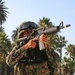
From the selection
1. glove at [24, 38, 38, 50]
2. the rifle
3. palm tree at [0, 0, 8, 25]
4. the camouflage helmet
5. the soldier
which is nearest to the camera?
the rifle

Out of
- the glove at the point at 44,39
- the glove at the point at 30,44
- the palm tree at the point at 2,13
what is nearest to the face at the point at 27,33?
the glove at the point at 30,44

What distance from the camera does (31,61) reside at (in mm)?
4820

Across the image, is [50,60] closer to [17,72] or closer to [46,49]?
[46,49]

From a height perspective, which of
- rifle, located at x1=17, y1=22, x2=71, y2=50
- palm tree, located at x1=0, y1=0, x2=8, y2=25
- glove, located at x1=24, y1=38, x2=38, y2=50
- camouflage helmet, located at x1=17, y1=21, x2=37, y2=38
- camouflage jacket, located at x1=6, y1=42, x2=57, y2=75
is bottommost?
camouflage jacket, located at x1=6, y1=42, x2=57, y2=75

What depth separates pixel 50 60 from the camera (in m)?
4.73

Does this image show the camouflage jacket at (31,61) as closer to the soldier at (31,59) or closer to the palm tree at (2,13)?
the soldier at (31,59)

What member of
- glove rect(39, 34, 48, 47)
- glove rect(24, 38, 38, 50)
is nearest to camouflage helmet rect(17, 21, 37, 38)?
glove rect(24, 38, 38, 50)

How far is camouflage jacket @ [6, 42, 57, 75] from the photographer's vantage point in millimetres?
4781

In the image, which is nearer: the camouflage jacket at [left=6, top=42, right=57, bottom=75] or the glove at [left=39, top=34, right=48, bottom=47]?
the glove at [left=39, top=34, right=48, bottom=47]

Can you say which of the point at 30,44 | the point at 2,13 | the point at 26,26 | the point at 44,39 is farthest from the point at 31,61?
the point at 2,13

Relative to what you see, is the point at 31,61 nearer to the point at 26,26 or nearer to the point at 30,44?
the point at 30,44

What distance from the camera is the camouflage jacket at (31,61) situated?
4781 millimetres

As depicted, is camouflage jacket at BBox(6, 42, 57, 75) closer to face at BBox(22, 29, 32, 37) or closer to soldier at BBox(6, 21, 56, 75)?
soldier at BBox(6, 21, 56, 75)

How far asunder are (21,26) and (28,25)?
0.52 ft
